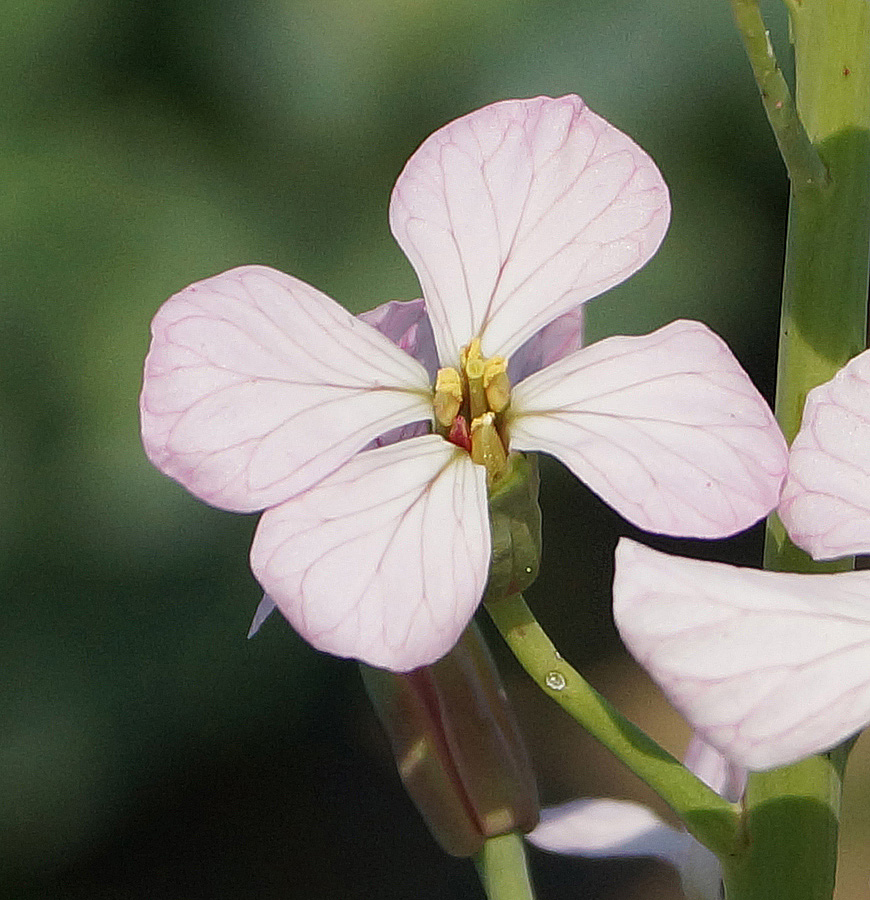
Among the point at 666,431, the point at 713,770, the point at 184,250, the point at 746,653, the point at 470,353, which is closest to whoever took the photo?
the point at 746,653

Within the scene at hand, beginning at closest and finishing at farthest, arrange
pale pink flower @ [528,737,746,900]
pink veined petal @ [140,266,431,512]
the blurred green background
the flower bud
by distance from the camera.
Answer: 1. pink veined petal @ [140,266,431,512]
2. the flower bud
3. pale pink flower @ [528,737,746,900]
4. the blurred green background

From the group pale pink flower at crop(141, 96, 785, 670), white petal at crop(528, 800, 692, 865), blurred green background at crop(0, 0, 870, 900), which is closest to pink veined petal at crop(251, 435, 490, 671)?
pale pink flower at crop(141, 96, 785, 670)

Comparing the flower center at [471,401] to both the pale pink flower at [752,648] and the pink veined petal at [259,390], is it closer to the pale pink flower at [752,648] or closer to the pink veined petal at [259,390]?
the pink veined petal at [259,390]

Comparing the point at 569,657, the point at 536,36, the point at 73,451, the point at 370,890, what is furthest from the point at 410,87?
the point at 370,890

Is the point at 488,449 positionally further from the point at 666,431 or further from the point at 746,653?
the point at 746,653

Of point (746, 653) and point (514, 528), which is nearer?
point (746, 653)

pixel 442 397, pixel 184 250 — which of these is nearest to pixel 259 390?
pixel 442 397

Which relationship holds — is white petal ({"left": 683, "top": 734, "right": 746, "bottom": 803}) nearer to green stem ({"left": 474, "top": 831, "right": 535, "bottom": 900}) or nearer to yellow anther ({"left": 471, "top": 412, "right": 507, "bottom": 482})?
green stem ({"left": 474, "top": 831, "right": 535, "bottom": 900})
